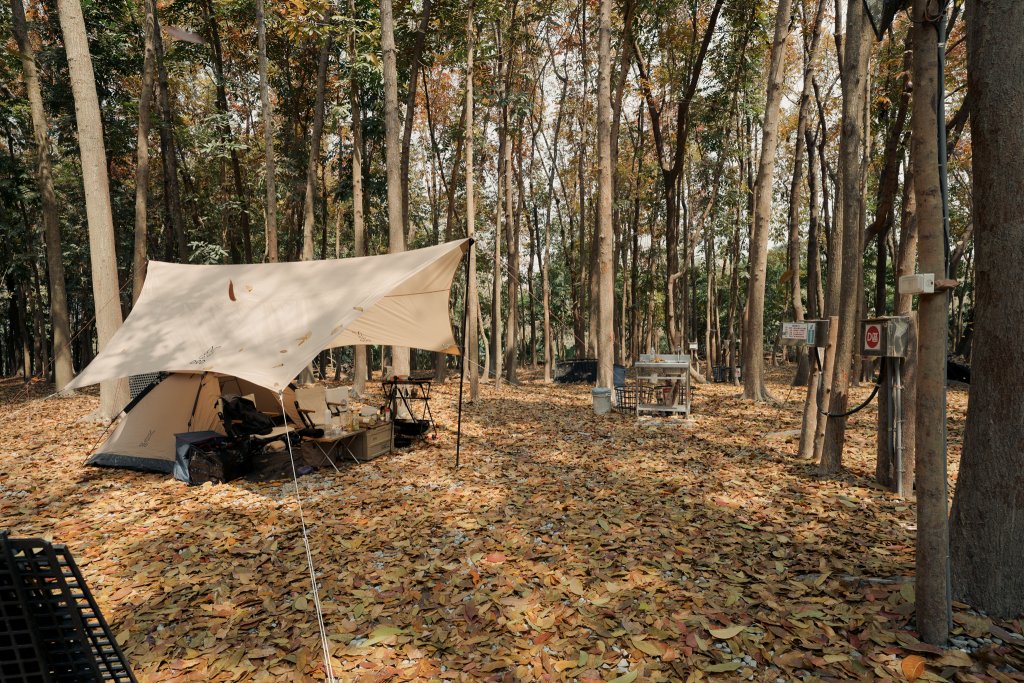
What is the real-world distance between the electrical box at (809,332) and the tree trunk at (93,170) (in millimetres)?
9222

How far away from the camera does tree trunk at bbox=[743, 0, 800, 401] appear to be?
9492 mm

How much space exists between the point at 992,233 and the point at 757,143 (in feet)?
59.2

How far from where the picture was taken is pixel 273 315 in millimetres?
6109

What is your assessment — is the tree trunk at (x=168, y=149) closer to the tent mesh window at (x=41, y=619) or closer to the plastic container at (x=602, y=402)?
the plastic container at (x=602, y=402)

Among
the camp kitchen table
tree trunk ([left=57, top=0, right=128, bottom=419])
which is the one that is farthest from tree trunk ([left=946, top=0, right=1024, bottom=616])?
tree trunk ([left=57, top=0, right=128, bottom=419])

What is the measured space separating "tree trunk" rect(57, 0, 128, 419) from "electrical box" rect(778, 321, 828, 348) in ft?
30.3

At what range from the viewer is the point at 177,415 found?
6.82 meters

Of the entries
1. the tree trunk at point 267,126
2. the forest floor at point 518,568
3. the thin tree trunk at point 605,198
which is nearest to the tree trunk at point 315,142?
the tree trunk at point 267,126

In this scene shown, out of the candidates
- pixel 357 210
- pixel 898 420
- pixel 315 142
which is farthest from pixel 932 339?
pixel 315 142

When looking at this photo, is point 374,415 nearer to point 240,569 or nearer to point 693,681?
point 240,569

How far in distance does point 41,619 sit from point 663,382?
30.9ft

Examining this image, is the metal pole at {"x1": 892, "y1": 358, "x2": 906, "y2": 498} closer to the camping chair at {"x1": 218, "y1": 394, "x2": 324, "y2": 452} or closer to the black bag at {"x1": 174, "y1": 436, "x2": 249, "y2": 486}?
the camping chair at {"x1": 218, "y1": 394, "x2": 324, "y2": 452}

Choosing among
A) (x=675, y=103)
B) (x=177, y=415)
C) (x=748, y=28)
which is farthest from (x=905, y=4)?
(x=675, y=103)

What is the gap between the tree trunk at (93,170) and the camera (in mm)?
7852
